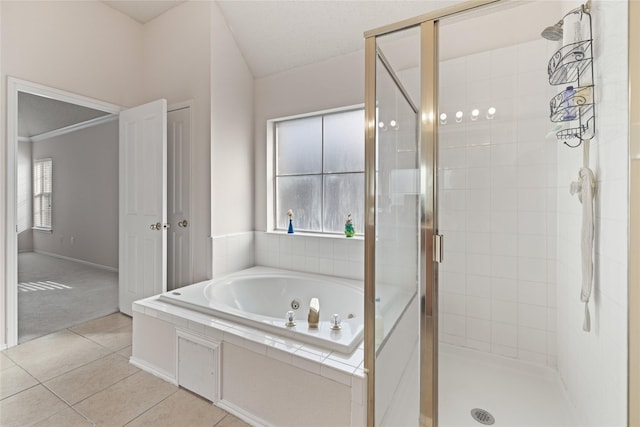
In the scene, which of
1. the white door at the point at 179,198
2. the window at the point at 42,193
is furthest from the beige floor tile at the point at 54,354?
the window at the point at 42,193

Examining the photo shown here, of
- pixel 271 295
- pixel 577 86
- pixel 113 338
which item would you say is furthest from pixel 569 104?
pixel 113 338

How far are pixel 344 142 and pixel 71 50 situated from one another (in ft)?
8.32

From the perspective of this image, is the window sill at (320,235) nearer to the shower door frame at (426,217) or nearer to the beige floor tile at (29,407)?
the shower door frame at (426,217)

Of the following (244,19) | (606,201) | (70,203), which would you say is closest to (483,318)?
(606,201)

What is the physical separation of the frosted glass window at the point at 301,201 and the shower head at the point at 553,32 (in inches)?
73.8

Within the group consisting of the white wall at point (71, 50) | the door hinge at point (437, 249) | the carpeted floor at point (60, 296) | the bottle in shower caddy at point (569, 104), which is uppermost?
the white wall at point (71, 50)

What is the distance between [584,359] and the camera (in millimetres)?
1420

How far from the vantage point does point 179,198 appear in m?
2.90

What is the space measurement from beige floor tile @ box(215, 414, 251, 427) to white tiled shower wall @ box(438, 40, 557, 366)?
1226 millimetres

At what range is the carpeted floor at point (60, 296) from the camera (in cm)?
271

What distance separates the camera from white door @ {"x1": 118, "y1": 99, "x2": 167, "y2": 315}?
2.62 meters

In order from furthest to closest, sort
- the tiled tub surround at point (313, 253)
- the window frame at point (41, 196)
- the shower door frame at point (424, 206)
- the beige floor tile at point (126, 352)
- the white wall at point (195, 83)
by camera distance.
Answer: the window frame at point (41, 196) < the white wall at point (195, 83) < the tiled tub surround at point (313, 253) < the beige floor tile at point (126, 352) < the shower door frame at point (424, 206)

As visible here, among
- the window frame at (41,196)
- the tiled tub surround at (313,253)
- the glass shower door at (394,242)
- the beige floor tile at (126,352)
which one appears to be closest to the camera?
the glass shower door at (394,242)

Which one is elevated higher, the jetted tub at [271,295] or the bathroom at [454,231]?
the bathroom at [454,231]
